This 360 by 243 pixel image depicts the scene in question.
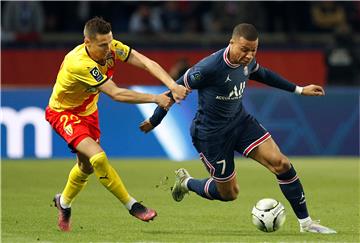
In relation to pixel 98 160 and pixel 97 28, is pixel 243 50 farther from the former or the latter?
pixel 98 160

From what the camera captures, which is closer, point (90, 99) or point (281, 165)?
point (281, 165)

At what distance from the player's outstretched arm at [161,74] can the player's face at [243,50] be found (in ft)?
2.19

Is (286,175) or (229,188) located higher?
(286,175)

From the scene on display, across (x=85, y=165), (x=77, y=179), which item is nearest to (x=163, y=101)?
(x=85, y=165)

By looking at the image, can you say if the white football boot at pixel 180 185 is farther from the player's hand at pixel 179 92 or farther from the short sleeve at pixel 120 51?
the player's hand at pixel 179 92

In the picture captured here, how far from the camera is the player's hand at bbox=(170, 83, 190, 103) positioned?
29.0 ft

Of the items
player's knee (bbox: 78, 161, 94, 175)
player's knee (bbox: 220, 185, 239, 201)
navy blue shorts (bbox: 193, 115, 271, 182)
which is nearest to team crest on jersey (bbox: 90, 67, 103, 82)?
player's knee (bbox: 78, 161, 94, 175)

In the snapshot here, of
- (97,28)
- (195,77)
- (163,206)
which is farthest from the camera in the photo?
(163,206)

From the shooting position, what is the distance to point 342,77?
22.2 m

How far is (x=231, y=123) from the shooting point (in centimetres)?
1000

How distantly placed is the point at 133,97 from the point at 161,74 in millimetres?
493

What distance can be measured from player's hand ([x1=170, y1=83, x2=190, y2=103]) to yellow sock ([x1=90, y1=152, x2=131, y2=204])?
106 centimetres

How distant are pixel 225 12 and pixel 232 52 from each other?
12521 millimetres

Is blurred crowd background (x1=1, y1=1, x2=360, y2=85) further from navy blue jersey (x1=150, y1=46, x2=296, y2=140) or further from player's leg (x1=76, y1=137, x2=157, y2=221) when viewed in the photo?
player's leg (x1=76, y1=137, x2=157, y2=221)
